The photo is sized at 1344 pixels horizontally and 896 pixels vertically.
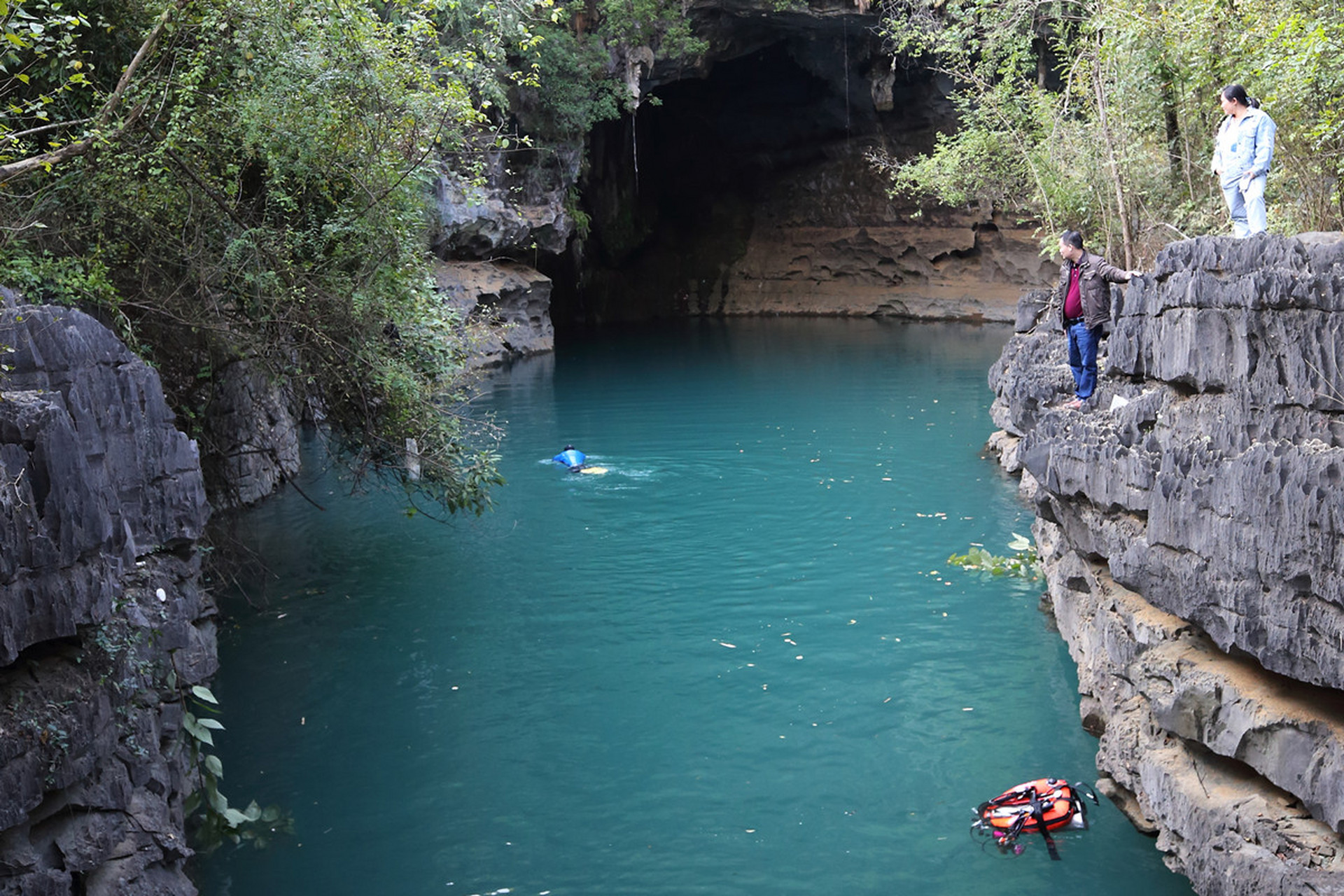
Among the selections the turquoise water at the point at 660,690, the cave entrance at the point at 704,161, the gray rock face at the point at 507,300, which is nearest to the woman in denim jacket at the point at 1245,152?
the turquoise water at the point at 660,690

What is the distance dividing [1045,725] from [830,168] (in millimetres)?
38461

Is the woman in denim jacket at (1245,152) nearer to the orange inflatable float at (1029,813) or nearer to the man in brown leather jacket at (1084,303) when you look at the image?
the man in brown leather jacket at (1084,303)

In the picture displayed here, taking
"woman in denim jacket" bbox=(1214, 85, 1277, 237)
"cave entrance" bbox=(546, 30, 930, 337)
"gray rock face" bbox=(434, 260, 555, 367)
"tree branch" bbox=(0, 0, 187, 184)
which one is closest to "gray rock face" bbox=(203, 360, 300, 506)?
"tree branch" bbox=(0, 0, 187, 184)

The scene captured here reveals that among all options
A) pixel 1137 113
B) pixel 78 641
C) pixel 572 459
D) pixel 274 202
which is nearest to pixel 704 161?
pixel 1137 113

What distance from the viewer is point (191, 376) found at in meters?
11.2

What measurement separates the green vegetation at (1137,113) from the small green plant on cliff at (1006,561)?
4.39 metres

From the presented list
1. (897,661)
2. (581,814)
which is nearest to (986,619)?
(897,661)

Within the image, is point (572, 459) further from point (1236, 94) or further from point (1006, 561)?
point (1236, 94)

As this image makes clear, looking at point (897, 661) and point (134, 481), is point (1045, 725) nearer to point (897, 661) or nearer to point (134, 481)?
point (897, 661)

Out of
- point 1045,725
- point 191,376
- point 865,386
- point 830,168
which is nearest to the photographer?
point 1045,725

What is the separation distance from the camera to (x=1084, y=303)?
39.0 feet

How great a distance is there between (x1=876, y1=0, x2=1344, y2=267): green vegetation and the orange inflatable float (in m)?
6.86

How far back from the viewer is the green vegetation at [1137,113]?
12.1 meters

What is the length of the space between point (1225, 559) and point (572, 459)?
41.9 feet
